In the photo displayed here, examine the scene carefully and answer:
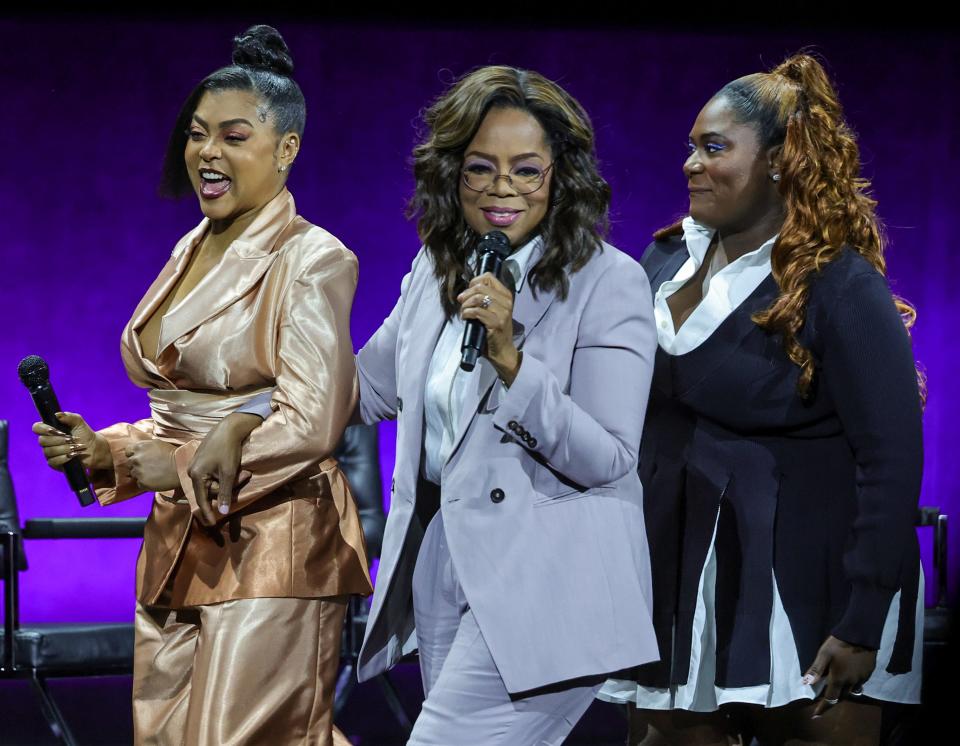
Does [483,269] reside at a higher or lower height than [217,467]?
higher

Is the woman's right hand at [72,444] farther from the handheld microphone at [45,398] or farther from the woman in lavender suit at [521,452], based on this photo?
the woman in lavender suit at [521,452]

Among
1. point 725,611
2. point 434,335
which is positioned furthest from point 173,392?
point 725,611

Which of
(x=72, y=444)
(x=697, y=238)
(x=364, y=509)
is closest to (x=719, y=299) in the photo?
(x=697, y=238)

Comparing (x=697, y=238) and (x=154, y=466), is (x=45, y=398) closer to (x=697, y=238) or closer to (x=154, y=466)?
(x=154, y=466)

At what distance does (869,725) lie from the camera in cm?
222

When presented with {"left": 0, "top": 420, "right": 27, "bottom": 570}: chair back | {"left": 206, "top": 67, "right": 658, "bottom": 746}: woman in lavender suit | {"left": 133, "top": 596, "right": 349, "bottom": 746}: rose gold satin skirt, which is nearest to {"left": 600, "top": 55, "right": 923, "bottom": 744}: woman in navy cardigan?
{"left": 206, "top": 67, "right": 658, "bottom": 746}: woman in lavender suit

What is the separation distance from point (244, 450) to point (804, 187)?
103 cm

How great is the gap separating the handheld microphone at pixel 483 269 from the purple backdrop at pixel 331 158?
3005 mm

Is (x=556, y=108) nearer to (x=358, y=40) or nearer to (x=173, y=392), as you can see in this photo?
(x=173, y=392)

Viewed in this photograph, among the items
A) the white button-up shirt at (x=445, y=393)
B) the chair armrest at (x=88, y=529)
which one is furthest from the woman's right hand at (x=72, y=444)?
the chair armrest at (x=88, y=529)

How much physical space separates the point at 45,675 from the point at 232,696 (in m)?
1.78

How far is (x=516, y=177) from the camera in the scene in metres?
2.05

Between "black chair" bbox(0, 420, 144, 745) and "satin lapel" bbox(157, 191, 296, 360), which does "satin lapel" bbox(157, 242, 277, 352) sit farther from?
"black chair" bbox(0, 420, 144, 745)

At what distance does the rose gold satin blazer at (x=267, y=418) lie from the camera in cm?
217
